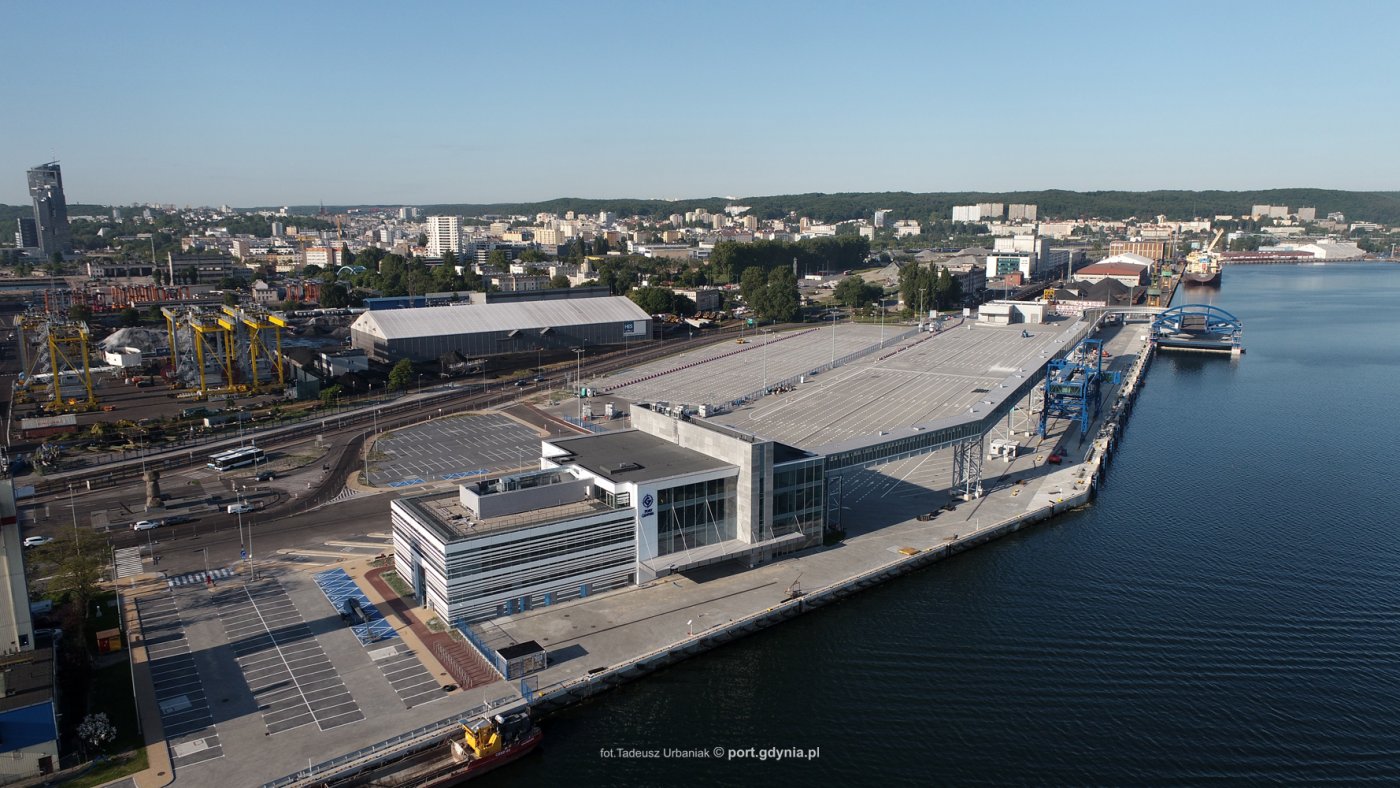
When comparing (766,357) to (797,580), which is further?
(766,357)

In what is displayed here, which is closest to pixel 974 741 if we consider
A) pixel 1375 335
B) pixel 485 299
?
pixel 485 299

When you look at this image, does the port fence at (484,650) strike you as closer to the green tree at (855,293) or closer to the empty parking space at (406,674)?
the empty parking space at (406,674)

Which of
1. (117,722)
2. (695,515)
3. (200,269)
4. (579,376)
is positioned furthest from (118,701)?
(200,269)

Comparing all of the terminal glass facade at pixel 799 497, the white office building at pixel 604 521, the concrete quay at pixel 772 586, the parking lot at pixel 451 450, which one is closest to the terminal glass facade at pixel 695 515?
the white office building at pixel 604 521

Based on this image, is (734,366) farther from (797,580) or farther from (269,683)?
(269,683)

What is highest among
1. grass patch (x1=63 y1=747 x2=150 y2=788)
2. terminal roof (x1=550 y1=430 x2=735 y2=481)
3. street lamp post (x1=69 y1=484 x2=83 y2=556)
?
terminal roof (x1=550 y1=430 x2=735 y2=481)

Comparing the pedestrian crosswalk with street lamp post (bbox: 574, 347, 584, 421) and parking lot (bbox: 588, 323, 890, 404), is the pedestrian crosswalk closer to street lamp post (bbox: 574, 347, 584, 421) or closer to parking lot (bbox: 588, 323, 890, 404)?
street lamp post (bbox: 574, 347, 584, 421)

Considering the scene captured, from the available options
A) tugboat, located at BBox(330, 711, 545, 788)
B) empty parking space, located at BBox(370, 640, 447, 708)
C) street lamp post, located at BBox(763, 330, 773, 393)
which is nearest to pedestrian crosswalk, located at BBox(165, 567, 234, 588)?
empty parking space, located at BBox(370, 640, 447, 708)

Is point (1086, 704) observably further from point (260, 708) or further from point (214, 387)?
point (214, 387)
